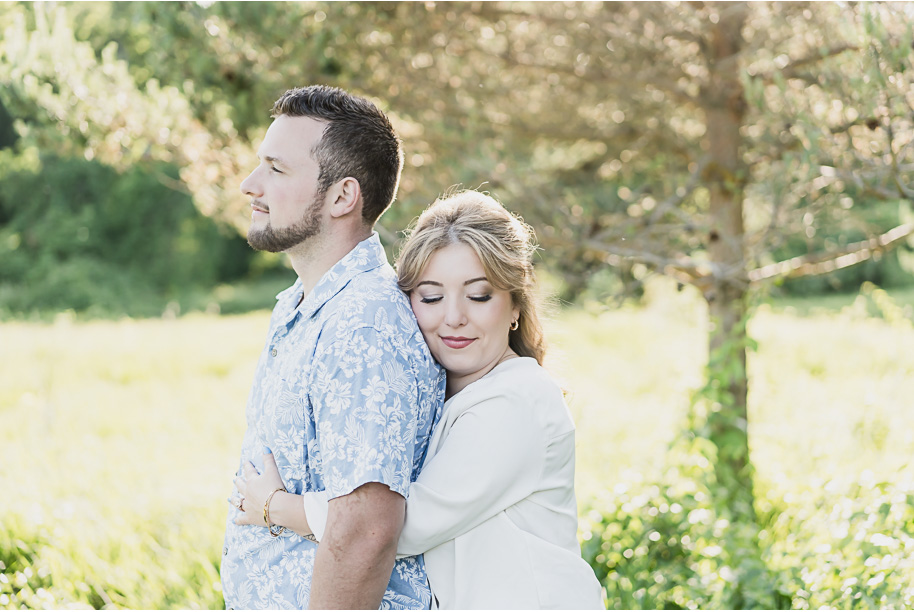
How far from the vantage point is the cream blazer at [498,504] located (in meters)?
1.82

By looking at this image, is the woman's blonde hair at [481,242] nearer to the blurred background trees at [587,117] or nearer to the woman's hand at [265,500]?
the woman's hand at [265,500]

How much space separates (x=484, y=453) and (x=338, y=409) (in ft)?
1.22

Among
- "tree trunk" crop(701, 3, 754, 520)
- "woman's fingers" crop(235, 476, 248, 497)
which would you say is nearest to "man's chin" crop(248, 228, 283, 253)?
"woman's fingers" crop(235, 476, 248, 497)

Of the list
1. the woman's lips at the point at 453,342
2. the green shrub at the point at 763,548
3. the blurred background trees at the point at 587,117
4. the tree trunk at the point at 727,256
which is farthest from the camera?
the tree trunk at the point at 727,256

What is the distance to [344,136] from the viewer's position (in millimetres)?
1979

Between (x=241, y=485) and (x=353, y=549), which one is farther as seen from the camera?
(x=241, y=485)

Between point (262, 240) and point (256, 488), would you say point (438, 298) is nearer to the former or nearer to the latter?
point (262, 240)

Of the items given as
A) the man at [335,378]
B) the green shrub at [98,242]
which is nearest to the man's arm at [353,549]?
the man at [335,378]

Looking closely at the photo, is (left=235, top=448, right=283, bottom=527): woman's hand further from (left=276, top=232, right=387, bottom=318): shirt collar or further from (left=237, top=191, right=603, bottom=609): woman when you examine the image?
(left=276, top=232, right=387, bottom=318): shirt collar

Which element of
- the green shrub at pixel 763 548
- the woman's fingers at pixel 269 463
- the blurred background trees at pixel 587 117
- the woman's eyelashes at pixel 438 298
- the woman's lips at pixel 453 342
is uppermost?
the blurred background trees at pixel 587 117

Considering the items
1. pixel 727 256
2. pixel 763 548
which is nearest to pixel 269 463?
pixel 763 548

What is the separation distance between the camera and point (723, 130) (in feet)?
15.1

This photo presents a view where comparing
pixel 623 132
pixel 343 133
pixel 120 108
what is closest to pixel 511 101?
pixel 623 132

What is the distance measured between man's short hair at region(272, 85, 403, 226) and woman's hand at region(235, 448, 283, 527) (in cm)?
70
